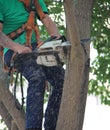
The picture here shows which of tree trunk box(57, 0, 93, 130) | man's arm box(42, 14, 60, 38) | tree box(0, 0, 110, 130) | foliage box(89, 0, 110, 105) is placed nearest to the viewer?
tree box(0, 0, 110, 130)

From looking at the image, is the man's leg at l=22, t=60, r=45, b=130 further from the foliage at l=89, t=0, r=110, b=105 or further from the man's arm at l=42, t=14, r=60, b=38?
the foliage at l=89, t=0, r=110, b=105

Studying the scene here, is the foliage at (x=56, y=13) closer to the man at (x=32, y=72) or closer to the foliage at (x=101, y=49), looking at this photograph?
the foliage at (x=101, y=49)

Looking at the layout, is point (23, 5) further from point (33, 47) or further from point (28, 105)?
point (28, 105)

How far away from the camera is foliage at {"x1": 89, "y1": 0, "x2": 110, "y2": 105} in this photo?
5277mm

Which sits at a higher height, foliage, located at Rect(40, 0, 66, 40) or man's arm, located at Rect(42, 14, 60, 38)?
man's arm, located at Rect(42, 14, 60, 38)

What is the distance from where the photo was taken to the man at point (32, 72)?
314 cm

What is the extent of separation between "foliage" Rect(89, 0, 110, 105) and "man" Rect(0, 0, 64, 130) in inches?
68.4

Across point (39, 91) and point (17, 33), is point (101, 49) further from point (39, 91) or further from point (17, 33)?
point (39, 91)

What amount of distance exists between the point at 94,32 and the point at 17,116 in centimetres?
214

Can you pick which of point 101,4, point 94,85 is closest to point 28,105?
point 101,4

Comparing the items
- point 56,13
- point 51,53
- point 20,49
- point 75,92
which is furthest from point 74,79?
point 56,13

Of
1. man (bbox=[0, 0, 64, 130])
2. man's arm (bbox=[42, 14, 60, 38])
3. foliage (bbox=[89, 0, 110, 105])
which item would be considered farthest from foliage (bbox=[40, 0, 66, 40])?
man (bbox=[0, 0, 64, 130])

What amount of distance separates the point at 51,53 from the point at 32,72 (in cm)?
21

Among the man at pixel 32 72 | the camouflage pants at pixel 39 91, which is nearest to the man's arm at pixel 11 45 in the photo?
the man at pixel 32 72
